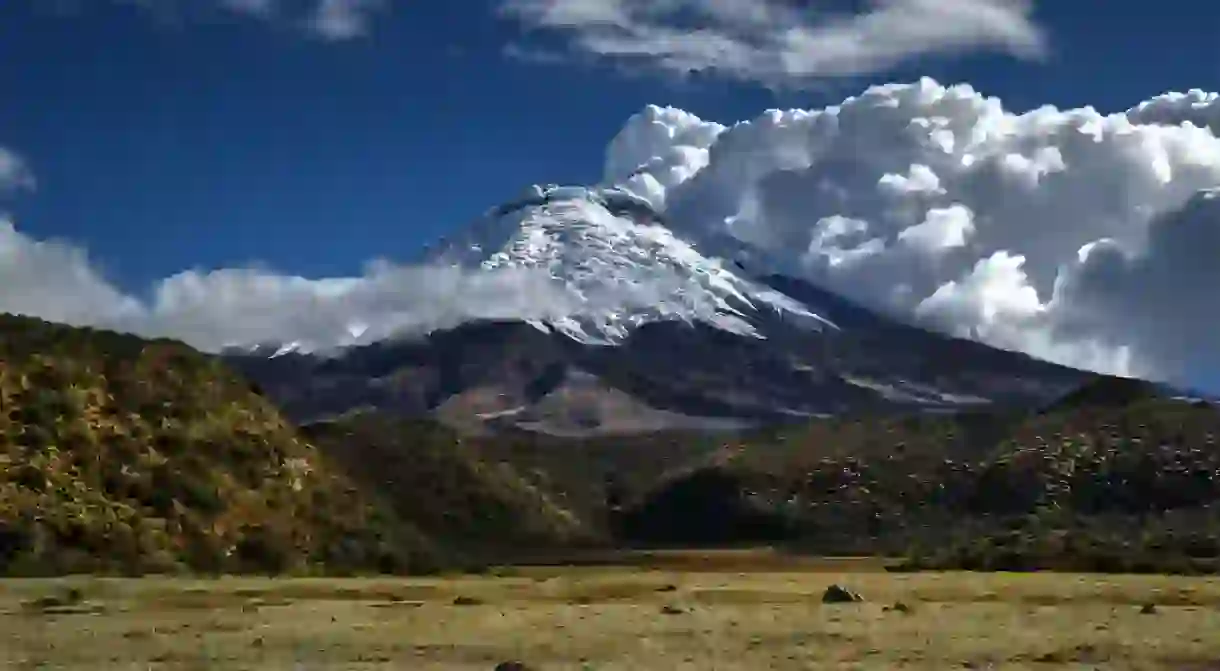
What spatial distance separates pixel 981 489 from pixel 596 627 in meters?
97.7

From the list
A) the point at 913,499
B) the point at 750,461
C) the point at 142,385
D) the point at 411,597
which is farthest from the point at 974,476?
the point at 411,597

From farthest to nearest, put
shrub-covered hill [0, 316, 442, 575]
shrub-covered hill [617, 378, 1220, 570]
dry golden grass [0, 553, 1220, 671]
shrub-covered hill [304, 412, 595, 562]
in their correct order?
shrub-covered hill [304, 412, 595, 562]
shrub-covered hill [617, 378, 1220, 570]
shrub-covered hill [0, 316, 442, 575]
dry golden grass [0, 553, 1220, 671]

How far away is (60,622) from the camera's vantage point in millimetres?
38031

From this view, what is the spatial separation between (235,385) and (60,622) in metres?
56.2

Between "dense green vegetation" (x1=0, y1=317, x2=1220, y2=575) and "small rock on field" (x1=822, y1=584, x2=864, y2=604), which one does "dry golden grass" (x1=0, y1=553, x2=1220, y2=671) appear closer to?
"small rock on field" (x1=822, y1=584, x2=864, y2=604)

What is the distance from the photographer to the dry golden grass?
3088 centimetres

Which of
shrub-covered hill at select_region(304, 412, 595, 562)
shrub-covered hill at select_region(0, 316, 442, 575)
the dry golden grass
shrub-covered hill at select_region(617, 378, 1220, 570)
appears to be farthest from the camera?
shrub-covered hill at select_region(304, 412, 595, 562)

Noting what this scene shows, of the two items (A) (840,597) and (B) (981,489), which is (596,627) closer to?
(A) (840,597)

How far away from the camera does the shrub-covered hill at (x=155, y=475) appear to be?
219ft

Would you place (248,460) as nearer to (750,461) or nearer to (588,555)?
(588,555)

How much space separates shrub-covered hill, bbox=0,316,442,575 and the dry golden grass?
8956 millimetres

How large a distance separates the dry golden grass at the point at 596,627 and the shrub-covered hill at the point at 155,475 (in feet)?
29.4

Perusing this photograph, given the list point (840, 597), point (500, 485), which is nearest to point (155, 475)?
point (840, 597)

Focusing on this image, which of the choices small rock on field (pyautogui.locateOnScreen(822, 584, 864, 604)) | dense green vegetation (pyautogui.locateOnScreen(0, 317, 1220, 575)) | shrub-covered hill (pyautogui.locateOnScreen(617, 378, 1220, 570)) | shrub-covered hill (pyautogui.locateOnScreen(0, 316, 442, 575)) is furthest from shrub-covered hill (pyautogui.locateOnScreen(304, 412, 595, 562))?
small rock on field (pyautogui.locateOnScreen(822, 584, 864, 604))
